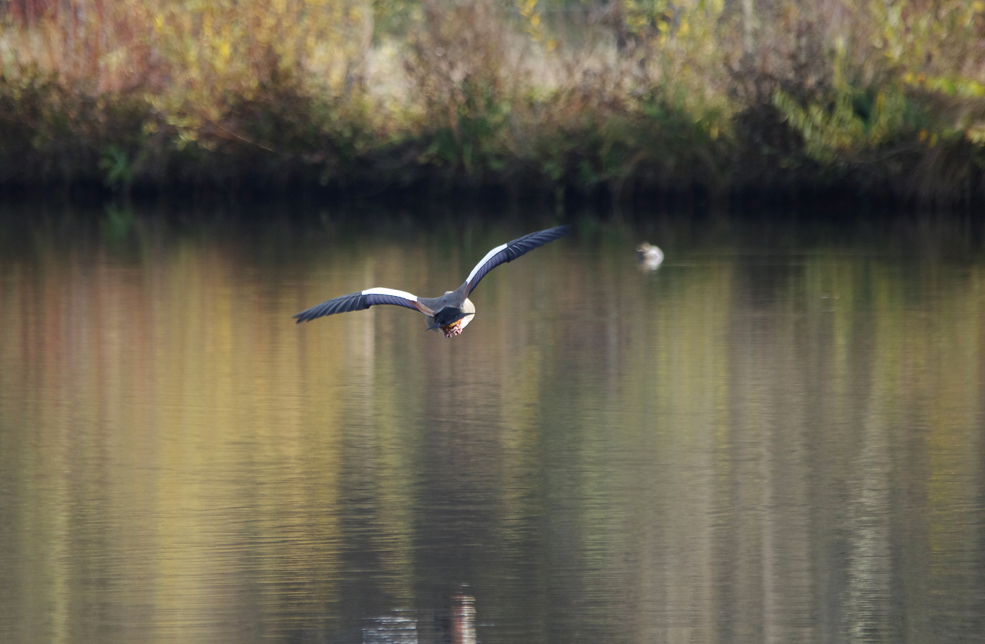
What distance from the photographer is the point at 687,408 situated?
9180 mm

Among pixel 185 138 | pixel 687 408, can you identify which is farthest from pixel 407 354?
pixel 185 138

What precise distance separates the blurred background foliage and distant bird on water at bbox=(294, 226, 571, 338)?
13372 mm

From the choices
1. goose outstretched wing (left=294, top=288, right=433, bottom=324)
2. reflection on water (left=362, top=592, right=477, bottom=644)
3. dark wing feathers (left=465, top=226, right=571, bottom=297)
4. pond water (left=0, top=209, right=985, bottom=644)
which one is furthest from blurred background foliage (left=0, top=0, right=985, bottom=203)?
reflection on water (left=362, top=592, right=477, bottom=644)

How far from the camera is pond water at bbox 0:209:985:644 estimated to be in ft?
19.0

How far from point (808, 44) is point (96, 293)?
11.1 metres

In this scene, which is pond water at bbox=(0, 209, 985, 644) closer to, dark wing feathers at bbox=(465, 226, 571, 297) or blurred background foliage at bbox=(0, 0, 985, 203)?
dark wing feathers at bbox=(465, 226, 571, 297)

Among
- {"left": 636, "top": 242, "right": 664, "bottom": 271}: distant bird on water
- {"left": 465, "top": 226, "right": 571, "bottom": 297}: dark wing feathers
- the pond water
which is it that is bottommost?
the pond water

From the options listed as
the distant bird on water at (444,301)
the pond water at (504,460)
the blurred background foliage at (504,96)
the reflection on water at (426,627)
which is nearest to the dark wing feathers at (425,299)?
the distant bird on water at (444,301)

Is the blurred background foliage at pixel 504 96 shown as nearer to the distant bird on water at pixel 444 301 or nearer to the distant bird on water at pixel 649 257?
the distant bird on water at pixel 649 257

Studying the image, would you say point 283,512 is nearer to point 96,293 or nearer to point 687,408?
point 687,408

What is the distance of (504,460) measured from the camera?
7.93 meters

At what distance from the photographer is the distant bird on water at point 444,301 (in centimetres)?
676

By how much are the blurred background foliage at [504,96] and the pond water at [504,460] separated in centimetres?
598

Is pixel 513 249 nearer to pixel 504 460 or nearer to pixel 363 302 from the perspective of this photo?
pixel 363 302
